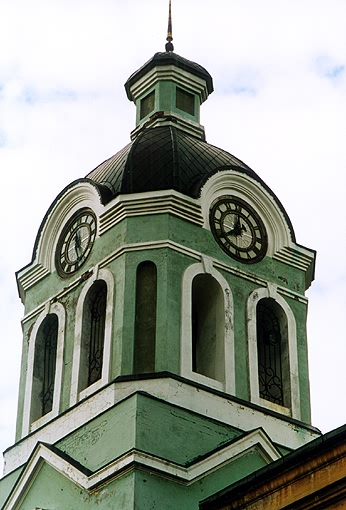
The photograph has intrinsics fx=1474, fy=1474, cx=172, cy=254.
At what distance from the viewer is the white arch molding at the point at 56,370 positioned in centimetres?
2872

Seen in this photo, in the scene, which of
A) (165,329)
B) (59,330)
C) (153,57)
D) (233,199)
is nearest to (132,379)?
(165,329)

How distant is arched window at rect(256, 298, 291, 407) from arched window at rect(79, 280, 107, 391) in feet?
10.4

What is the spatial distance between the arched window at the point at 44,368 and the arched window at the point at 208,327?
9.70 feet

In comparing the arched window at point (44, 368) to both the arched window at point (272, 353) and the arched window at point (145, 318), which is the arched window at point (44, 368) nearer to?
the arched window at point (145, 318)

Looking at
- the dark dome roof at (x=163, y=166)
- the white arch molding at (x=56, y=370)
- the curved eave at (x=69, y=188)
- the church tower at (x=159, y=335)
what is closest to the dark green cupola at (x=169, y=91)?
the church tower at (x=159, y=335)

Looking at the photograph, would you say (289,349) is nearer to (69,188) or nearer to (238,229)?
(238,229)

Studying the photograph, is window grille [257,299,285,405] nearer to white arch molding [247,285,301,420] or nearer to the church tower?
A: the church tower

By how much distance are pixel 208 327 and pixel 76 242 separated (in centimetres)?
352

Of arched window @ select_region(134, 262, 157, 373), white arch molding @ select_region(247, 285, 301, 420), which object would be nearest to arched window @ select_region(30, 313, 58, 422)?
arched window @ select_region(134, 262, 157, 373)

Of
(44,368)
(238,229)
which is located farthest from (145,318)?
(238,229)

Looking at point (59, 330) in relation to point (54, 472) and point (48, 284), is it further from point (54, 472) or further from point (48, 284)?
point (54, 472)

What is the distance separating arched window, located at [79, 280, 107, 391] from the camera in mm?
28438

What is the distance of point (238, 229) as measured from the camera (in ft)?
99.1

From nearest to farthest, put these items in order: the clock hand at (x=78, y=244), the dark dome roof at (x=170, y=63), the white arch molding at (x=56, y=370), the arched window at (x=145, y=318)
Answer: the arched window at (x=145, y=318) → the white arch molding at (x=56, y=370) → the clock hand at (x=78, y=244) → the dark dome roof at (x=170, y=63)
